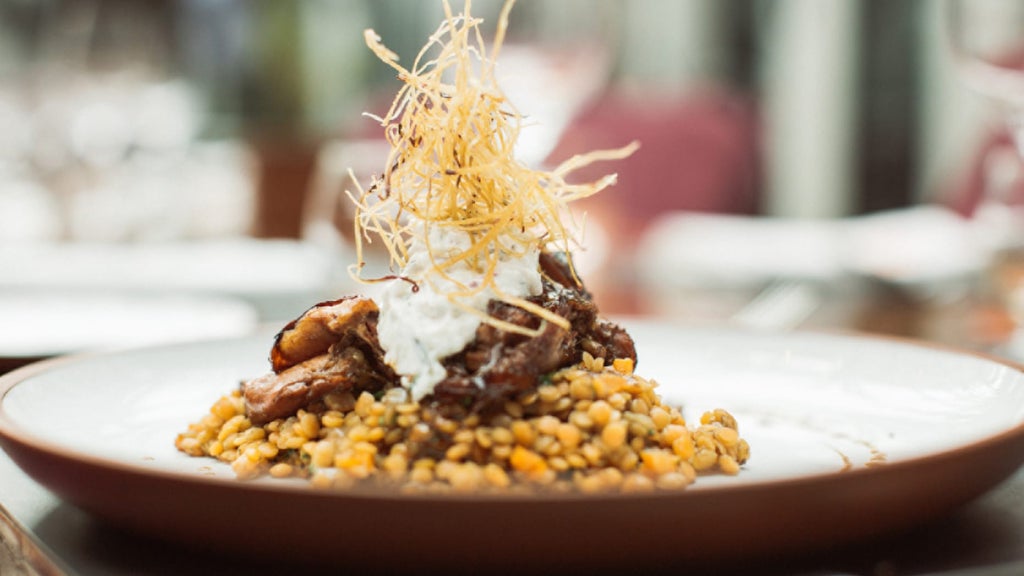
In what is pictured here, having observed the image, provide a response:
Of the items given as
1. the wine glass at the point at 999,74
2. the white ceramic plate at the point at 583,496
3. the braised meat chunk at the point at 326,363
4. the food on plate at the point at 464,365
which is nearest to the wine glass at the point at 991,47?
the wine glass at the point at 999,74

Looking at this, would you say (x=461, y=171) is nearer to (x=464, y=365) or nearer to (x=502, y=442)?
(x=464, y=365)

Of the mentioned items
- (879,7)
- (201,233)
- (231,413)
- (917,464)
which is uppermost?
(879,7)

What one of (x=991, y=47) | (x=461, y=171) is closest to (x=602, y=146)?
(x=991, y=47)

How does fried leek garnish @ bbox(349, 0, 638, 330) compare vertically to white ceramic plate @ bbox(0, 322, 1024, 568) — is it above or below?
above

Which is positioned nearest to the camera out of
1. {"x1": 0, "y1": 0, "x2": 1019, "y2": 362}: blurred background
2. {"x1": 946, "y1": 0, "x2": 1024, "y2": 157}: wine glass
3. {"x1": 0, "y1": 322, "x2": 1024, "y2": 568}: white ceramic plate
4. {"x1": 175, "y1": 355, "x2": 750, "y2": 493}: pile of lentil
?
{"x1": 0, "y1": 322, "x2": 1024, "y2": 568}: white ceramic plate

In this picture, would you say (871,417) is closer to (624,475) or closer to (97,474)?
(624,475)

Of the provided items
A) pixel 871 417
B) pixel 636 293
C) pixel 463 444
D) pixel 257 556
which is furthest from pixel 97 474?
pixel 636 293

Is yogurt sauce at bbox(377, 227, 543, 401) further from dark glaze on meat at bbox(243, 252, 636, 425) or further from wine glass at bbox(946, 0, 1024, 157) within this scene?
wine glass at bbox(946, 0, 1024, 157)

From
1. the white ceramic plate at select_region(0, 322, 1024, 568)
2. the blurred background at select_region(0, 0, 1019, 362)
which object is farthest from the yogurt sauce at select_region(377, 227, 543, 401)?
the blurred background at select_region(0, 0, 1019, 362)
